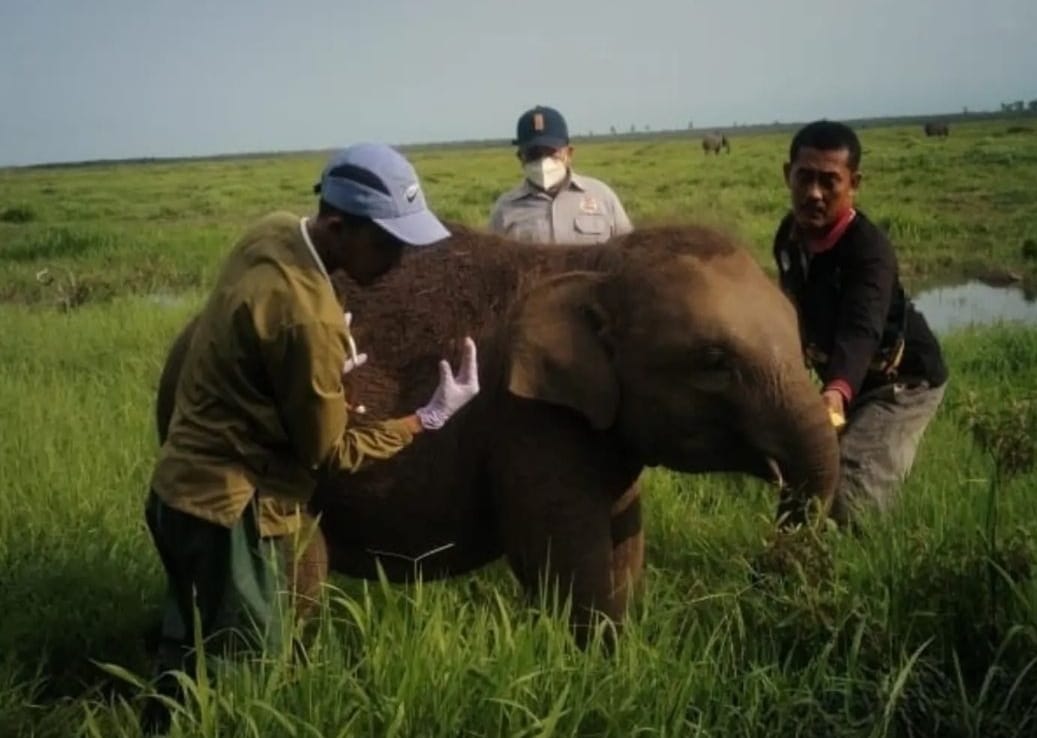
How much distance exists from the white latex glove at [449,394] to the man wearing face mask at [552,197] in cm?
210

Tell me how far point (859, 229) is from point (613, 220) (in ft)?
4.71

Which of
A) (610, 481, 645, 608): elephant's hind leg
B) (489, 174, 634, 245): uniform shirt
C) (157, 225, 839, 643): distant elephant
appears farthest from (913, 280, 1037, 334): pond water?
(157, 225, 839, 643): distant elephant

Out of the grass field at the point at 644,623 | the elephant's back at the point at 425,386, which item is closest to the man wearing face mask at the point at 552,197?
the grass field at the point at 644,623

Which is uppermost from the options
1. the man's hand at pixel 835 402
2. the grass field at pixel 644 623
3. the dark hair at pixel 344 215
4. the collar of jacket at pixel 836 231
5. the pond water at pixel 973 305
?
the dark hair at pixel 344 215

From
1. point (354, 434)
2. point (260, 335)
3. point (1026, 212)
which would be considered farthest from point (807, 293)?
point (1026, 212)

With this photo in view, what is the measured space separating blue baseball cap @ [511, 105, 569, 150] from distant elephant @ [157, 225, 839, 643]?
169 cm

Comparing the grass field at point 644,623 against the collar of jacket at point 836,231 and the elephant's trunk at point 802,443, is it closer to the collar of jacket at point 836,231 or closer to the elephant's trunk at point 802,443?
the elephant's trunk at point 802,443

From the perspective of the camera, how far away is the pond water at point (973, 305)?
13.5 m

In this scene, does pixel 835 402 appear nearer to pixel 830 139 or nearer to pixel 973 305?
pixel 830 139

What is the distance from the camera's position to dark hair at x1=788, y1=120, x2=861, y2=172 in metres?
4.36

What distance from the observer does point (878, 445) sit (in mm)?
4664

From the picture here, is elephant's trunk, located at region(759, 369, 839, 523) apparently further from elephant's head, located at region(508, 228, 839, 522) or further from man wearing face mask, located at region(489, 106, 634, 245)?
man wearing face mask, located at region(489, 106, 634, 245)

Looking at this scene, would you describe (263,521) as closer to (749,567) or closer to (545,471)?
(545,471)

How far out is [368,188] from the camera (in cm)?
299
